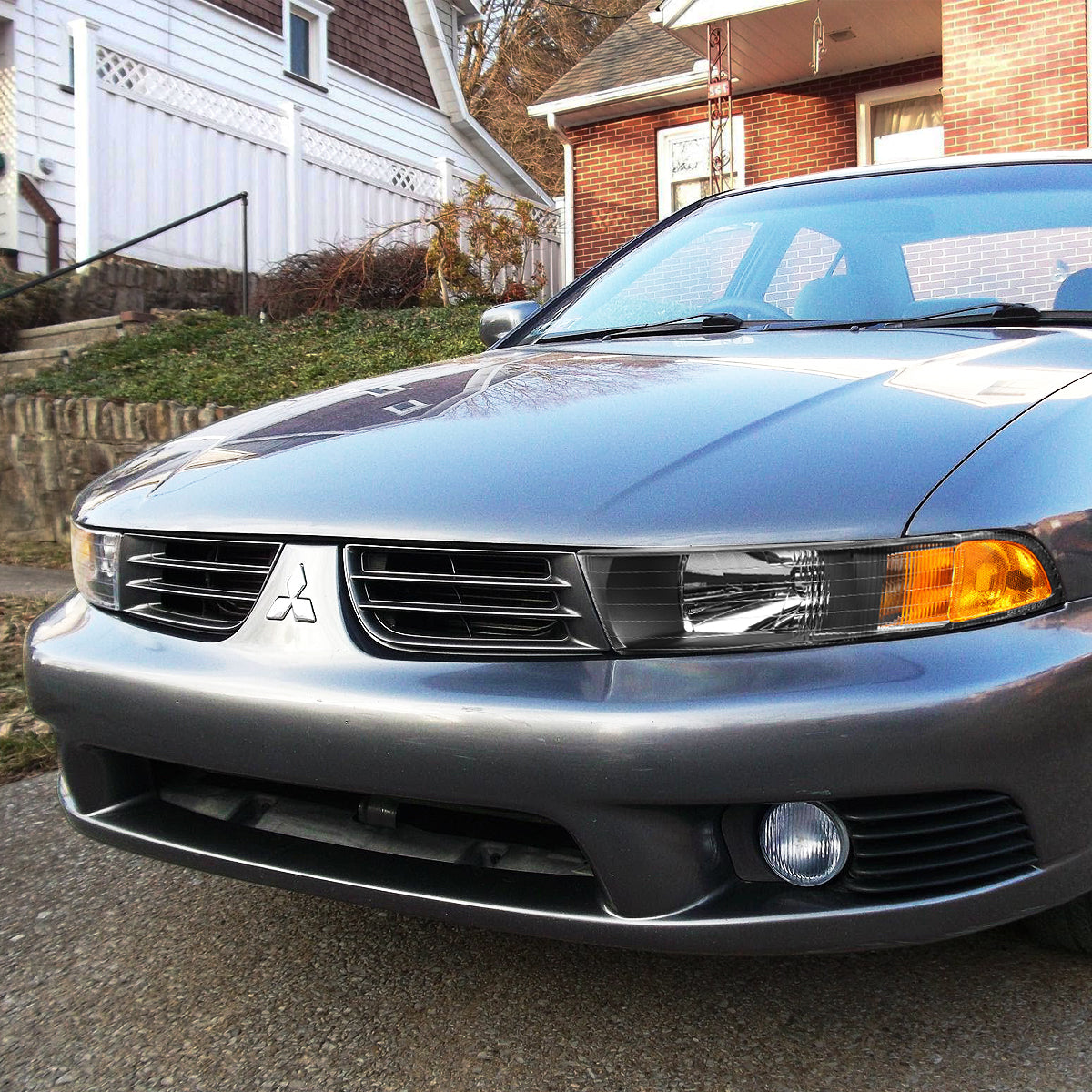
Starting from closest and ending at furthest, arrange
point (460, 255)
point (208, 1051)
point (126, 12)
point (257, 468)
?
point (208, 1051)
point (257, 468)
point (460, 255)
point (126, 12)

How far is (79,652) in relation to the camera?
195cm

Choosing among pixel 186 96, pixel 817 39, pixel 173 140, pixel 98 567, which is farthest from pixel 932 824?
pixel 186 96

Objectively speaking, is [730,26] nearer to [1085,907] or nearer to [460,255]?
[460,255]

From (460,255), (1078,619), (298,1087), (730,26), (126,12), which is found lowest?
(298,1087)

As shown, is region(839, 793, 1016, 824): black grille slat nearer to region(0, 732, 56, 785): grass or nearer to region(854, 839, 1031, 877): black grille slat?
region(854, 839, 1031, 877): black grille slat

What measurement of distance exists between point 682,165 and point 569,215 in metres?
1.44

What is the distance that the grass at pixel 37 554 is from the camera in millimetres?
6539

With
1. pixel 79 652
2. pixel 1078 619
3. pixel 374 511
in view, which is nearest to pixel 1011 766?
pixel 1078 619

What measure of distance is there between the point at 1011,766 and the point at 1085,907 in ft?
1.56

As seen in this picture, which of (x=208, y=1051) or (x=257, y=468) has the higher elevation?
(x=257, y=468)

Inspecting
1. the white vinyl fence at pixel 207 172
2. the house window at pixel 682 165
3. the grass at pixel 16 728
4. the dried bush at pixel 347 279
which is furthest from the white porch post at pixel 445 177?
the grass at pixel 16 728

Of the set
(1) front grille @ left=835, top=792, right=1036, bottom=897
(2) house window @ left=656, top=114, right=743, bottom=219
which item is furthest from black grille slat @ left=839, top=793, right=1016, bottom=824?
(2) house window @ left=656, top=114, right=743, bottom=219

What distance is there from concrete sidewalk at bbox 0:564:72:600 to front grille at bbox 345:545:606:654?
3836mm

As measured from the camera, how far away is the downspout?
46.5 feet
